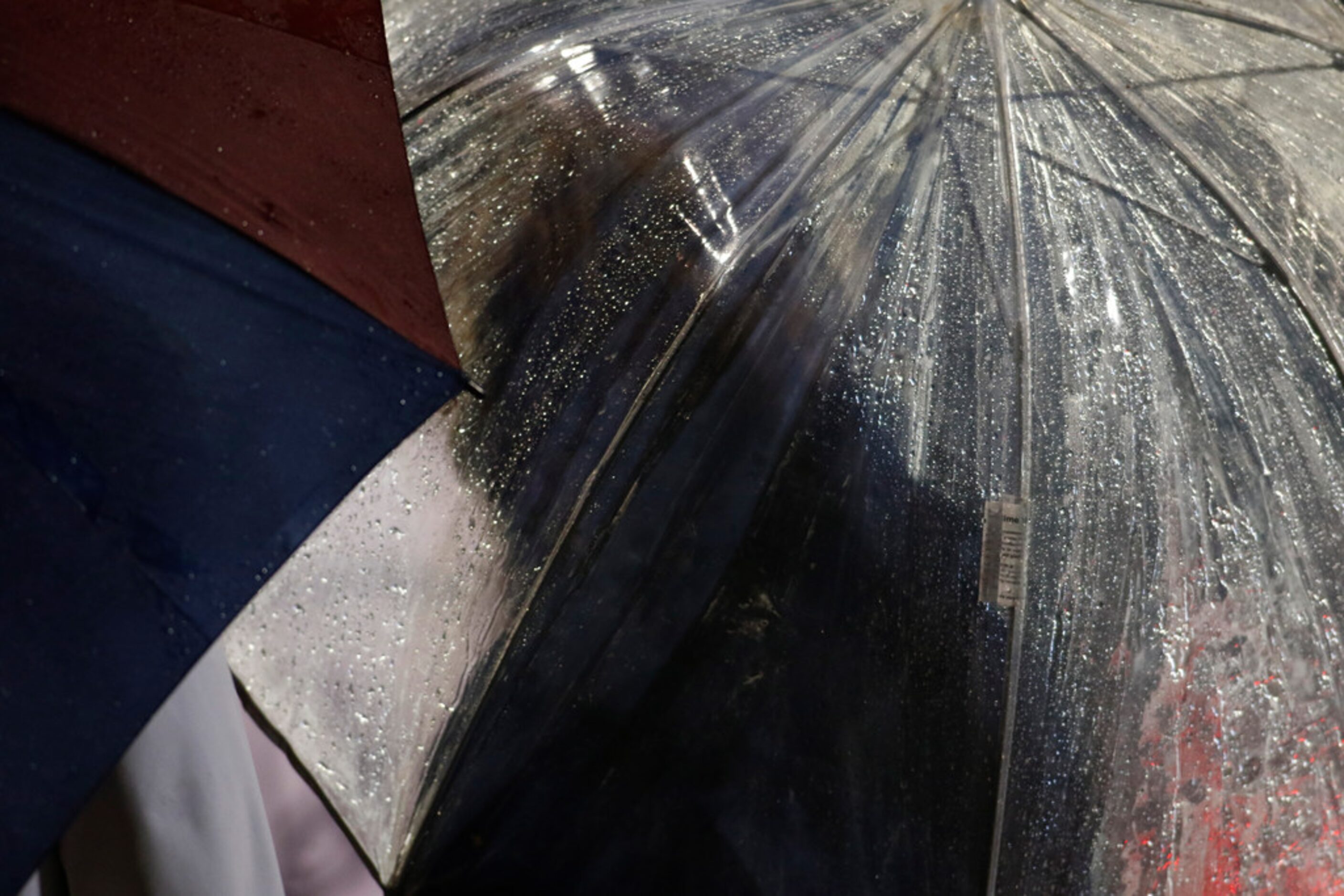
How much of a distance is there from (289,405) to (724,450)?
55cm

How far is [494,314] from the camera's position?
1.49 m

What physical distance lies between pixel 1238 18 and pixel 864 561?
2.83ft

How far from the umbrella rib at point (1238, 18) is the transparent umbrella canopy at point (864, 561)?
237mm

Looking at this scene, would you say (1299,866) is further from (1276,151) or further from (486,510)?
(486,510)

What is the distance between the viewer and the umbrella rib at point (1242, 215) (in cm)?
149

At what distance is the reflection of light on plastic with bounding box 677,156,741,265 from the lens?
4.83 ft

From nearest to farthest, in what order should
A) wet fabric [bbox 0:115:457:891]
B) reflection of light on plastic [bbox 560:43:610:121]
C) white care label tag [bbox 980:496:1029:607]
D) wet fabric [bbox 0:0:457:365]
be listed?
wet fabric [bbox 0:115:457:891] < wet fabric [bbox 0:0:457:365] < white care label tag [bbox 980:496:1029:607] < reflection of light on plastic [bbox 560:43:610:121]

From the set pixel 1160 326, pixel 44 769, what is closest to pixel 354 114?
pixel 44 769

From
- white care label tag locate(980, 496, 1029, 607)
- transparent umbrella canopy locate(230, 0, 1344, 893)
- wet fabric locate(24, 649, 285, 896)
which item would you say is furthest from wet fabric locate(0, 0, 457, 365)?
white care label tag locate(980, 496, 1029, 607)

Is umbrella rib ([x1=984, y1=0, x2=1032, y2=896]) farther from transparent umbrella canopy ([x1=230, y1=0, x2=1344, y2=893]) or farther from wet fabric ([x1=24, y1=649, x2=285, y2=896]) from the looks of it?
wet fabric ([x1=24, y1=649, x2=285, y2=896])

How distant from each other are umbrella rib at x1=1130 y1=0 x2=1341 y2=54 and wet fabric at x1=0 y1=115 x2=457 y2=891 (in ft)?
3.60

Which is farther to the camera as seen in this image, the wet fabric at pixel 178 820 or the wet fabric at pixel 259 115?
the wet fabric at pixel 178 820

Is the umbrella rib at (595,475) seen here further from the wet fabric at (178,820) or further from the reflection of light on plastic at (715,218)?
the wet fabric at (178,820)

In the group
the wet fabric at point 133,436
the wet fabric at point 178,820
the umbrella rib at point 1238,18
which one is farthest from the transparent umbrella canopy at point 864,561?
the wet fabric at point 133,436
